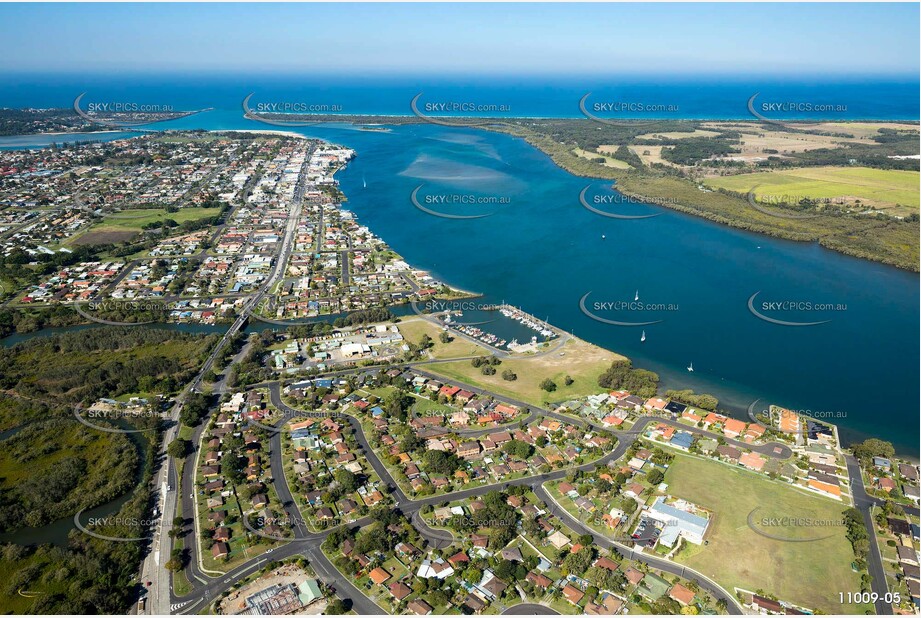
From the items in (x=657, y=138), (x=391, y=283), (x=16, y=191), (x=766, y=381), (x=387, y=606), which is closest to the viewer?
(x=387, y=606)

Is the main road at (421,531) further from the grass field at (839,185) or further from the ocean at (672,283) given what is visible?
the grass field at (839,185)

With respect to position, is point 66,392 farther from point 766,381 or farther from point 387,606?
point 766,381

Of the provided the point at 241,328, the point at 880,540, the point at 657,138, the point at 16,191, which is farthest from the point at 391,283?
the point at 657,138
